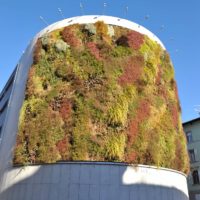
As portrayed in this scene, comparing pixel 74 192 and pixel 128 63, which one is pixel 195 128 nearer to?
pixel 128 63

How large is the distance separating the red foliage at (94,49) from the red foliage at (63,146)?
6.98 metres

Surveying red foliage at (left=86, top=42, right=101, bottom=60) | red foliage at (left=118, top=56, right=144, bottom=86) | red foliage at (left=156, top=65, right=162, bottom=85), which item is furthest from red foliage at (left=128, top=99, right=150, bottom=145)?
red foliage at (left=86, top=42, right=101, bottom=60)

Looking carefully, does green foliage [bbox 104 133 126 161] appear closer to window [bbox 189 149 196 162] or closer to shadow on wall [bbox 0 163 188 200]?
shadow on wall [bbox 0 163 188 200]

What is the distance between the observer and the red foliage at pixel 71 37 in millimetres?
23906

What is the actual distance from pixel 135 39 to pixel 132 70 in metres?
3.16

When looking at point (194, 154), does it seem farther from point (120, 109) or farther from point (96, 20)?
point (96, 20)

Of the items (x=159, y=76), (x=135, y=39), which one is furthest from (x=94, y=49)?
(x=159, y=76)

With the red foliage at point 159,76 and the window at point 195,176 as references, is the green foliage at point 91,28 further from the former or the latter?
the window at point 195,176

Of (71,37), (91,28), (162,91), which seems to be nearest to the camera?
(71,37)

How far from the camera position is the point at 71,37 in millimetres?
24203

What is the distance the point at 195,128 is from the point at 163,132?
1810 centimetres

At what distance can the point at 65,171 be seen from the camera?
18.9 m

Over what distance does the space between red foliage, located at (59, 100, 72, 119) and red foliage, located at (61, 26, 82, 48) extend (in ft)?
16.7

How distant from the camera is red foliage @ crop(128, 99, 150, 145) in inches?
822
